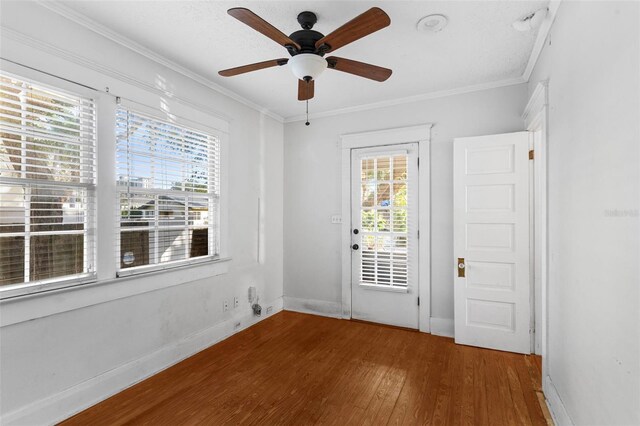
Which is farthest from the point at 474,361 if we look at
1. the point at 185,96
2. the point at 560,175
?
the point at 185,96

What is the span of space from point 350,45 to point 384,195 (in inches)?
70.7

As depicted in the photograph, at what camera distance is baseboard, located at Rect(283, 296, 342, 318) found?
4.05m

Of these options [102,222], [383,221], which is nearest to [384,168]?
[383,221]

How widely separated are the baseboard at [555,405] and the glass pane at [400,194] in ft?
6.77

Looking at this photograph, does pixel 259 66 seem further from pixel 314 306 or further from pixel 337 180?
pixel 314 306

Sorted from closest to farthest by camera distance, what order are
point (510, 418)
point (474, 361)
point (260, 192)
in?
point (510, 418) → point (474, 361) → point (260, 192)

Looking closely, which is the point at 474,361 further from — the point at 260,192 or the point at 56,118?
the point at 56,118

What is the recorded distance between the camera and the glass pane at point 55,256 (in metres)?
1.95

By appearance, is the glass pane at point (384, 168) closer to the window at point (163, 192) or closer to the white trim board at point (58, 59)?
the window at point (163, 192)

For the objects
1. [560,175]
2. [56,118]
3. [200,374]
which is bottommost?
[200,374]

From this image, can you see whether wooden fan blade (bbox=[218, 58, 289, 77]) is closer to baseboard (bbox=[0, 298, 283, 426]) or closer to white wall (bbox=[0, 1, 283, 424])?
white wall (bbox=[0, 1, 283, 424])

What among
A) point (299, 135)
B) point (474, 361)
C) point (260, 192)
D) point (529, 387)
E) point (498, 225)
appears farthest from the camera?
point (299, 135)

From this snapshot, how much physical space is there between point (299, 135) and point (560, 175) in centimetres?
311

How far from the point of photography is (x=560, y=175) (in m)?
1.96
